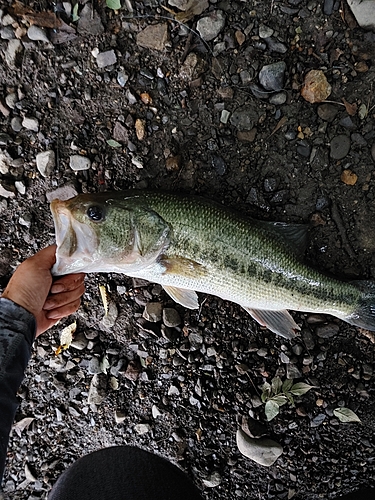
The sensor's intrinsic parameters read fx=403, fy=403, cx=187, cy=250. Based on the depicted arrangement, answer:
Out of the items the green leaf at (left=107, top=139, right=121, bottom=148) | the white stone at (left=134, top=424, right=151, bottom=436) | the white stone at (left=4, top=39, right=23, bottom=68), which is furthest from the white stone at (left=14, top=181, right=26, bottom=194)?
the white stone at (left=134, top=424, right=151, bottom=436)

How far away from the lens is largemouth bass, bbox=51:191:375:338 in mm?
2465

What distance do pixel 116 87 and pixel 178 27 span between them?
1.98 ft

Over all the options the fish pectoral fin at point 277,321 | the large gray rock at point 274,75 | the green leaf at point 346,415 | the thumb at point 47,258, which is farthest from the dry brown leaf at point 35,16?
the green leaf at point 346,415

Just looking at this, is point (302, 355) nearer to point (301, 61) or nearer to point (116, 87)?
point (301, 61)

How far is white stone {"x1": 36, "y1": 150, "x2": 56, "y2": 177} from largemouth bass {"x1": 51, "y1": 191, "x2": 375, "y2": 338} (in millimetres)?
684

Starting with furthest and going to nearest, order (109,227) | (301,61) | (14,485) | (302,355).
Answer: (14,485)
(302,355)
(301,61)
(109,227)

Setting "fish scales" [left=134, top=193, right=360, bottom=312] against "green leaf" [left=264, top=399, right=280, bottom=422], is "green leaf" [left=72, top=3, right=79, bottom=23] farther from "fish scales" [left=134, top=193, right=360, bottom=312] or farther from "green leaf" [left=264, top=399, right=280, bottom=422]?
"green leaf" [left=264, top=399, right=280, bottom=422]

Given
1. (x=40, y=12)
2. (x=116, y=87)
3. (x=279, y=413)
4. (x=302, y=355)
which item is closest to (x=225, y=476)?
(x=279, y=413)

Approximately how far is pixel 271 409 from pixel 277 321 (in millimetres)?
738

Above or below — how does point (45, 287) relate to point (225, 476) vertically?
above

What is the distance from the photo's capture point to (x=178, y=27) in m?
2.85

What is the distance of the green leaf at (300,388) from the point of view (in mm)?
3027

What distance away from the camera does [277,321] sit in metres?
2.85

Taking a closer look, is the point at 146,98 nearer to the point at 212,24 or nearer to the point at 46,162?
the point at 212,24
